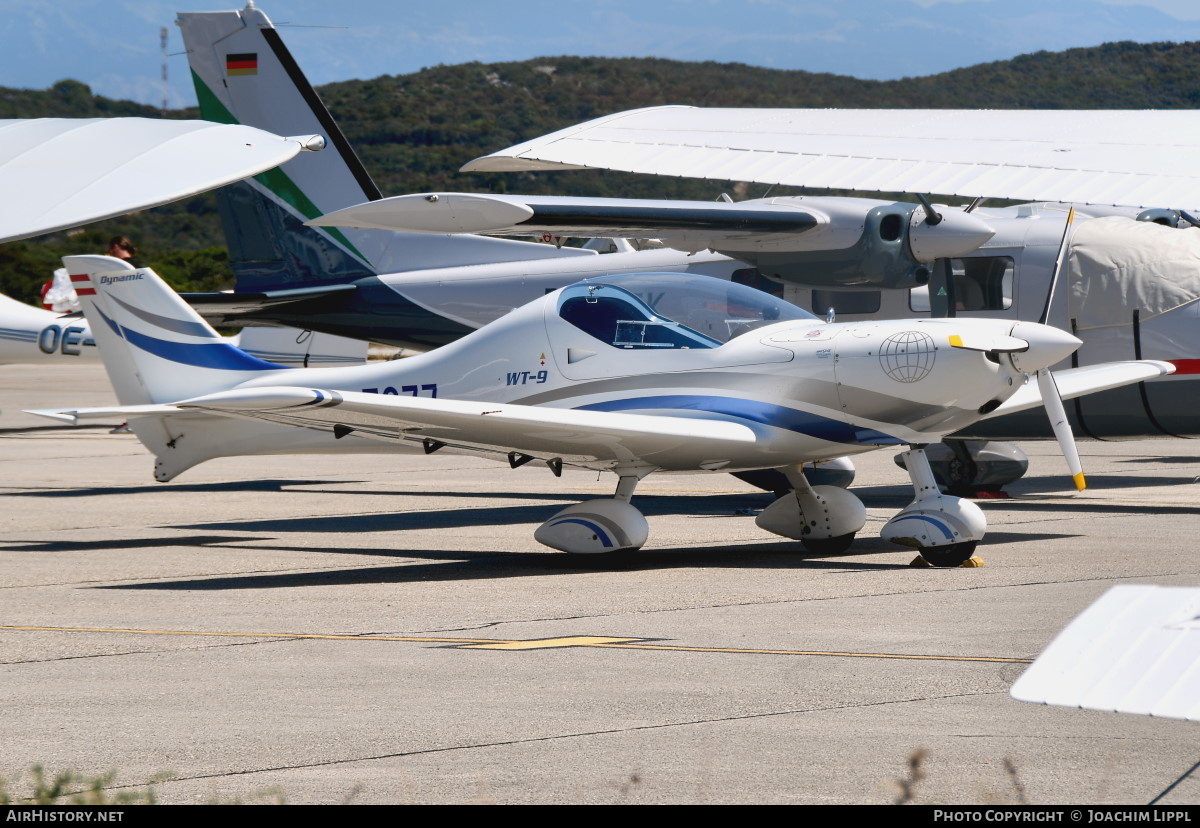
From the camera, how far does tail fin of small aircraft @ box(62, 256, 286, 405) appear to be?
13.5 m

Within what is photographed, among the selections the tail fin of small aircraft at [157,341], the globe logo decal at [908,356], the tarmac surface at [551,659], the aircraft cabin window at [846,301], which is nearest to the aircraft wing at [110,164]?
the tarmac surface at [551,659]

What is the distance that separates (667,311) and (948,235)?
3.56 m

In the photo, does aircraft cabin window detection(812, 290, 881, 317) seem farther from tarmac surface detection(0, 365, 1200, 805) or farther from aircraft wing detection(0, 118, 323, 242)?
aircraft wing detection(0, 118, 323, 242)

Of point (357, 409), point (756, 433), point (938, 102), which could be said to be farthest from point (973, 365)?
point (938, 102)

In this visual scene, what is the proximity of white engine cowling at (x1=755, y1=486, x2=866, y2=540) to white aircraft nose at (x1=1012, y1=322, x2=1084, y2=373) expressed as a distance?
168 centimetres

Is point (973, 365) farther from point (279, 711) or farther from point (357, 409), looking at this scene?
point (279, 711)

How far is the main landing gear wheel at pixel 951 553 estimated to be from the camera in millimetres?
10344

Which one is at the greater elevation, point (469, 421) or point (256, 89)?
point (256, 89)

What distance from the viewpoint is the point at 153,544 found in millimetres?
12516

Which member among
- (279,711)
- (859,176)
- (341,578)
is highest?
(859,176)

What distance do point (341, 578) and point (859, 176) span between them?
4.46m

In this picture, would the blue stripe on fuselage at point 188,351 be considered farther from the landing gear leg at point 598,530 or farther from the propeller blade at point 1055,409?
the propeller blade at point 1055,409

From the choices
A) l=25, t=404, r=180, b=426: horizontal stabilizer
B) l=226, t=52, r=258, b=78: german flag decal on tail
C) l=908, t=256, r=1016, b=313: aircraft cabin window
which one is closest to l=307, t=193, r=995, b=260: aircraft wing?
l=908, t=256, r=1016, b=313: aircraft cabin window

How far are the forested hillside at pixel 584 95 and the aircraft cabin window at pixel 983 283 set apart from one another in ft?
282
